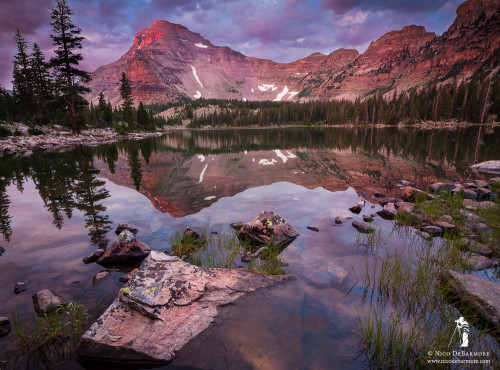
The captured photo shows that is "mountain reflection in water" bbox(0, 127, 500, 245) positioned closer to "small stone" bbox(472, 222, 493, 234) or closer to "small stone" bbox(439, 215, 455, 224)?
"small stone" bbox(439, 215, 455, 224)

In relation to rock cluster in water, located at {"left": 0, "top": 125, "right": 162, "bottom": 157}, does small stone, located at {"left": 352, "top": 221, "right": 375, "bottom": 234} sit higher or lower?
lower

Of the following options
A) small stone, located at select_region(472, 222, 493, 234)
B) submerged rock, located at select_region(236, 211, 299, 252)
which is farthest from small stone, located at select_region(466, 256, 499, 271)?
submerged rock, located at select_region(236, 211, 299, 252)

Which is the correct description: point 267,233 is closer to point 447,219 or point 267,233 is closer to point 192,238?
point 192,238

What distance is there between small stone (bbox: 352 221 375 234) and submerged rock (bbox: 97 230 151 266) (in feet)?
23.4

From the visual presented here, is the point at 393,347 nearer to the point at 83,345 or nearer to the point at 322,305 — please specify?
the point at 322,305

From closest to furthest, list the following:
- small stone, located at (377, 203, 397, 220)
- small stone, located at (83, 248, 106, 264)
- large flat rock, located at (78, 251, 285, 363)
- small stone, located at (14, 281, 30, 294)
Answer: large flat rock, located at (78, 251, 285, 363) < small stone, located at (14, 281, 30, 294) < small stone, located at (83, 248, 106, 264) < small stone, located at (377, 203, 397, 220)

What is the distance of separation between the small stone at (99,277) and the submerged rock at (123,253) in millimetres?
540

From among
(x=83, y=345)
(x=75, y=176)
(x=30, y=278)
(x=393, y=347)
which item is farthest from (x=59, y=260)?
(x=75, y=176)

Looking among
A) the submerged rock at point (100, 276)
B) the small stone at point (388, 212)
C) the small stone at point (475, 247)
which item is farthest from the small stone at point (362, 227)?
the submerged rock at point (100, 276)

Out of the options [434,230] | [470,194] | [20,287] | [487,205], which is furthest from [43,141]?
[487,205]

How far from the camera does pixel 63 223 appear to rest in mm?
9031

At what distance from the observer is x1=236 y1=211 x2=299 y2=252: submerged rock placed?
7555mm

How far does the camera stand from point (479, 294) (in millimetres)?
4355

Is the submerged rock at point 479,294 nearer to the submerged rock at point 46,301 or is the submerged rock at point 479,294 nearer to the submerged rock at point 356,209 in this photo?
the submerged rock at point 356,209
